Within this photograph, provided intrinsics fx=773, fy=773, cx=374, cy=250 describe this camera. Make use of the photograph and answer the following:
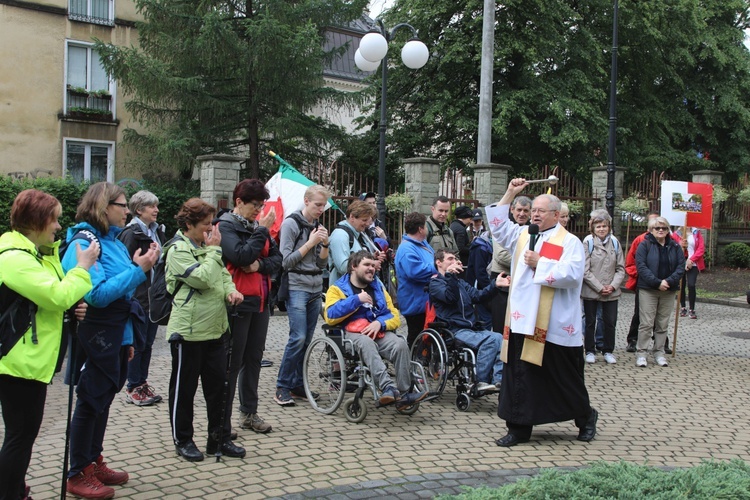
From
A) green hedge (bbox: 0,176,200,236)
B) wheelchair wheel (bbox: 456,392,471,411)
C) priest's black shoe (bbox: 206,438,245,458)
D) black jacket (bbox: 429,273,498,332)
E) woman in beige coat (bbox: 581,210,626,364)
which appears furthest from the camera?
green hedge (bbox: 0,176,200,236)

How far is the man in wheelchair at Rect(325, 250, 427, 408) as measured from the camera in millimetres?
6496

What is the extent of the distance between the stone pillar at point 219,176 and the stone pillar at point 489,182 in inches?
242

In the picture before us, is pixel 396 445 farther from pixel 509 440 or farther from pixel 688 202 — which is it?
pixel 688 202

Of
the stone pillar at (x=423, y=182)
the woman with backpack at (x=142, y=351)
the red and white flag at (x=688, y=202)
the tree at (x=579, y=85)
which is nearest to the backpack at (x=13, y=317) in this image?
the woman with backpack at (x=142, y=351)

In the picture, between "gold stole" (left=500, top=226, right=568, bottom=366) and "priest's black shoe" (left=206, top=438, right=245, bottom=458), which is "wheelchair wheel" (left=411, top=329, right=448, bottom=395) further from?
"priest's black shoe" (left=206, top=438, right=245, bottom=458)

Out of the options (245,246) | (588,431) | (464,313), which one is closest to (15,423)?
(245,246)

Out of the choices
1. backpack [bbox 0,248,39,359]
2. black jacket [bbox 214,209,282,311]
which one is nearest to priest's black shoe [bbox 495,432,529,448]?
black jacket [bbox 214,209,282,311]

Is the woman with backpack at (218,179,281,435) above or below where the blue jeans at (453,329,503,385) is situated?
above

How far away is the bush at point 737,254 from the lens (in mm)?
23703

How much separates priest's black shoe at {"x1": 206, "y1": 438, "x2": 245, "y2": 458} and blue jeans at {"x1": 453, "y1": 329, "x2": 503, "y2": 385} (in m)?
2.56

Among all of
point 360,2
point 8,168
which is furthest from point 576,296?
point 8,168

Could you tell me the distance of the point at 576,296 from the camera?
621cm

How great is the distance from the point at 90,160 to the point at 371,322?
22.2 metres

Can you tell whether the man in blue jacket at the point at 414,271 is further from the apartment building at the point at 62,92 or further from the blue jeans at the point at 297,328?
the apartment building at the point at 62,92
